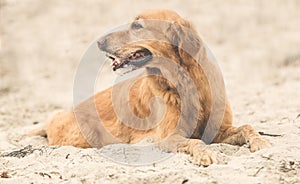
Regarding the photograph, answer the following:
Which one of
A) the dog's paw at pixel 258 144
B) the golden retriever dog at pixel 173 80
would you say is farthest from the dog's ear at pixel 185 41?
the dog's paw at pixel 258 144

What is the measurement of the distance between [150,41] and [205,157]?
1.11 meters

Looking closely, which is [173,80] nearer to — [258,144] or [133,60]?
[133,60]

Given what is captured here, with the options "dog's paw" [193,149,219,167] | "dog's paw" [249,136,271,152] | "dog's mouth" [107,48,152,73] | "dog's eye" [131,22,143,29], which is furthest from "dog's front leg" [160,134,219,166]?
"dog's eye" [131,22,143,29]

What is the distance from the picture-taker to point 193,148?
144 inches

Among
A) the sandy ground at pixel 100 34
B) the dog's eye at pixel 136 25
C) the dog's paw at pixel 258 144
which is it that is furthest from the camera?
the dog's eye at pixel 136 25

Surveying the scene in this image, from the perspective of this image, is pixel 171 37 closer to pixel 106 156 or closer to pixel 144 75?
pixel 144 75

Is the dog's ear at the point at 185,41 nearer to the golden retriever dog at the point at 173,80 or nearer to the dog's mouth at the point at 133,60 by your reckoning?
the golden retriever dog at the point at 173,80

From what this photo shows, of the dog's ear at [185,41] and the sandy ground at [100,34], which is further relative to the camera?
the dog's ear at [185,41]

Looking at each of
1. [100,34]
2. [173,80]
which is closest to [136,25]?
[173,80]

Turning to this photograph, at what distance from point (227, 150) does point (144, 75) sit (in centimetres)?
98

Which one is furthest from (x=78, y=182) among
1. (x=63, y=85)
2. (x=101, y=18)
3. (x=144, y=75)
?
(x=101, y=18)

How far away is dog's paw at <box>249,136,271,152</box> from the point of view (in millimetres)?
3627

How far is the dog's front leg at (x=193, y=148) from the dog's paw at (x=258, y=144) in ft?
1.03

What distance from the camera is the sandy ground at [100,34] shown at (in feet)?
10.7
